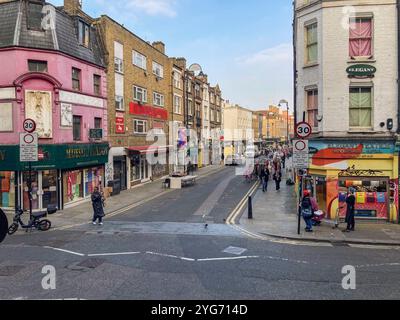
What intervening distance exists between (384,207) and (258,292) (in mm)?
10776

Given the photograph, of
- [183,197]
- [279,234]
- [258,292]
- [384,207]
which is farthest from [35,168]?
[384,207]

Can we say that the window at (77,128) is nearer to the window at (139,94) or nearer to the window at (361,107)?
the window at (139,94)

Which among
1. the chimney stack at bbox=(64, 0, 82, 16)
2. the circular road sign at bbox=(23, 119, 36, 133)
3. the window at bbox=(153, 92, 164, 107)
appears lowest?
the circular road sign at bbox=(23, 119, 36, 133)

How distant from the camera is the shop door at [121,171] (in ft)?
85.4

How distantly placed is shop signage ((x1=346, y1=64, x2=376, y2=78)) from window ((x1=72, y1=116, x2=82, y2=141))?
15.2 metres

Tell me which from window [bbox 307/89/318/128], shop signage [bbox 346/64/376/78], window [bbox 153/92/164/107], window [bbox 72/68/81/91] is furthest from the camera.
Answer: window [bbox 153/92/164/107]

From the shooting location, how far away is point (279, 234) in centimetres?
1313

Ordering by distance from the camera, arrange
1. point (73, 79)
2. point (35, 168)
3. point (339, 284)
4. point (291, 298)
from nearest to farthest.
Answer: point (291, 298) < point (339, 284) < point (35, 168) < point (73, 79)

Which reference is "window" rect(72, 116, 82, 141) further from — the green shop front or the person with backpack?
the person with backpack

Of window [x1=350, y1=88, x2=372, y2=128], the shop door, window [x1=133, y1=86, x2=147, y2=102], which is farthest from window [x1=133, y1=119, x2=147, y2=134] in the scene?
window [x1=350, y1=88, x2=372, y2=128]

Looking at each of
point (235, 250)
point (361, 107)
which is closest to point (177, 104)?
point (361, 107)

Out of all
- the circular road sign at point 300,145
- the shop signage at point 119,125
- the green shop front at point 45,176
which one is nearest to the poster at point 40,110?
the green shop front at point 45,176

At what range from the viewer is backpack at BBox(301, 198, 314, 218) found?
1375cm

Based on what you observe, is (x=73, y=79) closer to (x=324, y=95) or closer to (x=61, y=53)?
(x=61, y=53)
